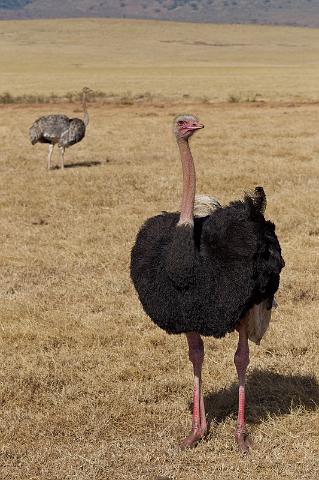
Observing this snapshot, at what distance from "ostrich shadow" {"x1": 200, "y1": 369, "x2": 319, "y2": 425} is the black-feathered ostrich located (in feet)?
1.74

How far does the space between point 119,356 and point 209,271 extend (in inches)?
94.1

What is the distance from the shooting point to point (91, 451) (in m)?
5.54

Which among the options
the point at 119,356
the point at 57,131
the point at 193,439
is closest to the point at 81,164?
the point at 57,131

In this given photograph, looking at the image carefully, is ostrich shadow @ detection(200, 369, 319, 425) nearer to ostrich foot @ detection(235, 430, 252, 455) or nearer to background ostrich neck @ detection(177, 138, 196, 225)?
ostrich foot @ detection(235, 430, 252, 455)

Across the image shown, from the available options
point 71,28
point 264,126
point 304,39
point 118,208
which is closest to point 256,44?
point 304,39

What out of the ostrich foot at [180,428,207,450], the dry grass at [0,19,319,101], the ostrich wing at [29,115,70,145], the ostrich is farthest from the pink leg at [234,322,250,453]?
the dry grass at [0,19,319,101]

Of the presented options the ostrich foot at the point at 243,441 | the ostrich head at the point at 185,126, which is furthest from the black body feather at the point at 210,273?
the ostrich foot at the point at 243,441

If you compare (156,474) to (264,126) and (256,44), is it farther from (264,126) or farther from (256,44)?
(256,44)

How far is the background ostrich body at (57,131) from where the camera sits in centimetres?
1809

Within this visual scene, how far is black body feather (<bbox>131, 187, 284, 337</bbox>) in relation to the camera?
16.6ft

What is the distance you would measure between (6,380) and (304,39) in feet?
584

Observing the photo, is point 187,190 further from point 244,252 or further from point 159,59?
point 159,59

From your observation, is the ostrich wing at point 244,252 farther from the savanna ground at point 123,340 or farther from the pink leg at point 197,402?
the savanna ground at point 123,340

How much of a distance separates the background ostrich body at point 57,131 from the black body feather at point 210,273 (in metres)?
13.0
